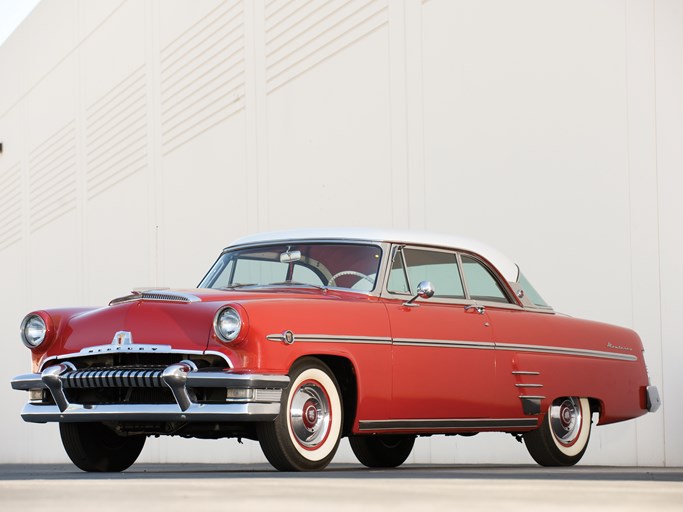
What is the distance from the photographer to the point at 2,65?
92.8ft

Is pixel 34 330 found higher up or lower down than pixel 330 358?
higher up

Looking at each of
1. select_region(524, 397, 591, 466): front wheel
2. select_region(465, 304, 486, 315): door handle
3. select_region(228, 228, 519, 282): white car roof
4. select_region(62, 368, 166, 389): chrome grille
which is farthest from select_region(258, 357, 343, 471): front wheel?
select_region(524, 397, 591, 466): front wheel

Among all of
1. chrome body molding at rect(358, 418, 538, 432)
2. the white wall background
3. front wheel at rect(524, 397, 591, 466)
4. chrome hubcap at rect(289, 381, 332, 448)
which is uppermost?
the white wall background

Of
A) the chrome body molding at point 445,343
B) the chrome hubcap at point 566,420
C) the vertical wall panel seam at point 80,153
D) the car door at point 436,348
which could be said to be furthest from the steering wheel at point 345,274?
the vertical wall panel seam at point 80,153

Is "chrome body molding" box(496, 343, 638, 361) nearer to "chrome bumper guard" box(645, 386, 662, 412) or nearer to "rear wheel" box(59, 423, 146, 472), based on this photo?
"chrome bumper guard" box(645, 386, 662, 412)

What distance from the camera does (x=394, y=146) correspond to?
12.8 metres

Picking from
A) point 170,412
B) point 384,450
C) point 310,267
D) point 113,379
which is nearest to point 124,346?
point 113,379

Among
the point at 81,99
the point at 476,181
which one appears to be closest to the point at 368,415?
the point at 476,181

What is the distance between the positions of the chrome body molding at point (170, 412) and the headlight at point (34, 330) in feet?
1.81

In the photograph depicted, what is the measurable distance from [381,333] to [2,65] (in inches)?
912

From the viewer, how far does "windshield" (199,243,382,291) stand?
7711 mm

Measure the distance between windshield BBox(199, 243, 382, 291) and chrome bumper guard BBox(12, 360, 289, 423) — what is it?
133 centimetres

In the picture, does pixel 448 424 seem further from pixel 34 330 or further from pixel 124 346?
pixel 34 330

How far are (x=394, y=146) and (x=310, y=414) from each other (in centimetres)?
647
